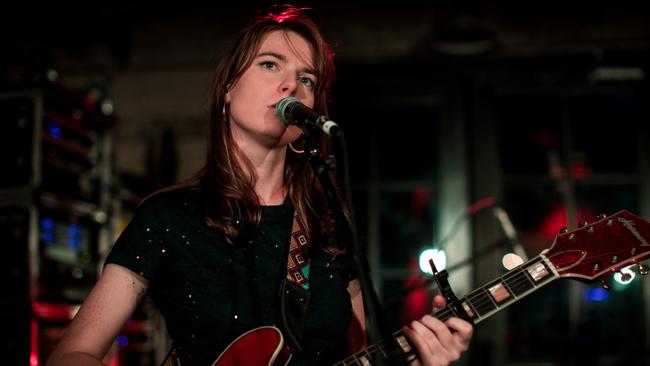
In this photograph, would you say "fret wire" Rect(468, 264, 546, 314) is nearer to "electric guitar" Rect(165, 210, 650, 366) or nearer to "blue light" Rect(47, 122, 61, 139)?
"electric guitar" Rect(165, 210, 650, 366)

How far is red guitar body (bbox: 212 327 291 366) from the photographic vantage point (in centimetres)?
207

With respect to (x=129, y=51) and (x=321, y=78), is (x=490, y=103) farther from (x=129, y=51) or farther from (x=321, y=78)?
(x=321, y=78)

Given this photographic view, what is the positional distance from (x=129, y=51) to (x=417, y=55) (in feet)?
6.91

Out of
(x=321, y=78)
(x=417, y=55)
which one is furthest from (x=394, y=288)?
(x=321, y=78)

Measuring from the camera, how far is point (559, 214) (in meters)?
5.19

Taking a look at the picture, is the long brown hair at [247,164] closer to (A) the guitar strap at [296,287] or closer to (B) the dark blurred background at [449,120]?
(A) the guitar strap at [296,287]

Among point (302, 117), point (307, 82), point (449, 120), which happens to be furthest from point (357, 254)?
point (449, 120)

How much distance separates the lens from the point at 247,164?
2.41 metres

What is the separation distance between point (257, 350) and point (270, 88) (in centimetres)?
76

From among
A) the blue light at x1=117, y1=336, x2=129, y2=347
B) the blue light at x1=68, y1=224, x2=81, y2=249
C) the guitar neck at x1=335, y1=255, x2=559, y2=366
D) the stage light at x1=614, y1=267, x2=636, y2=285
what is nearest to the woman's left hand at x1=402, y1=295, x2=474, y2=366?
the guitar neck at x1=335, y1=255, x2=559, y2=366

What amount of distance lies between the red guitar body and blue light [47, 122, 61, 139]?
2.28 metres

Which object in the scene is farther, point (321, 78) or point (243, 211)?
point (321, 78)

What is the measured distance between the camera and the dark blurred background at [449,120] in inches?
196

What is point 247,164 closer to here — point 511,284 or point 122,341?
point 511,284
